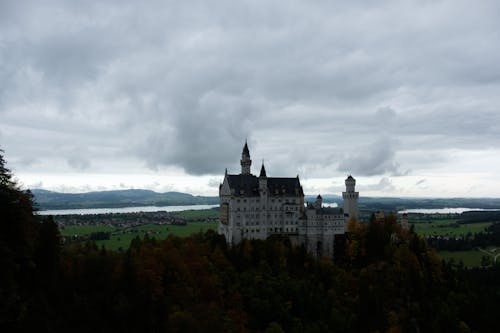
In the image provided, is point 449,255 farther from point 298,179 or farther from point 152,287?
point 152,287

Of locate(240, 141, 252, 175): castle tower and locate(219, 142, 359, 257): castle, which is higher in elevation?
locate(240, 141, 252, 175): castle tower

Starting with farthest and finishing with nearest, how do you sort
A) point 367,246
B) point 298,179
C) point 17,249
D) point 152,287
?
point 298,179 → point 367,246 → point 152,287 → point 17,249

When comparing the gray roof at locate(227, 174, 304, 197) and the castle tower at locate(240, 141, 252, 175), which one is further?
the castle tower at locate(240, 141, 252, 175)

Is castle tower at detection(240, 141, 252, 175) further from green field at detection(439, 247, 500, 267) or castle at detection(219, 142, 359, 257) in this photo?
green field at detection(439, 247, 500, 267)

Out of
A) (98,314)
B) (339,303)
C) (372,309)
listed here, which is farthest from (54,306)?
(372,309)

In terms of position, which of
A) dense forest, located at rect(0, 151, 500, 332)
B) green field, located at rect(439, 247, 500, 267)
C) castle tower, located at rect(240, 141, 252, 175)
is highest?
castle tower, located at rect(240, 141, 252, 175)

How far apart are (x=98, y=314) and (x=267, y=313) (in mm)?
32852

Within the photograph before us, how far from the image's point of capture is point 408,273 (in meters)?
90.9

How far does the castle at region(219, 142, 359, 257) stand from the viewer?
318 ft

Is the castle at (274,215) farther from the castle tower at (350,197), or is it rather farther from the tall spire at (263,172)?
the castle tower at (350,197)

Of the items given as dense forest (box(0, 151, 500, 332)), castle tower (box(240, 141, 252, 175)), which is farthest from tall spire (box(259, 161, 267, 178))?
dense forest (box(0, 151, 500, 332))

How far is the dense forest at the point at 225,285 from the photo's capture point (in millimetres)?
41688

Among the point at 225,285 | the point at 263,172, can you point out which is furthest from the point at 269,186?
the point at 225,285

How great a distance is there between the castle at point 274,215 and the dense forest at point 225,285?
427 centimetres
